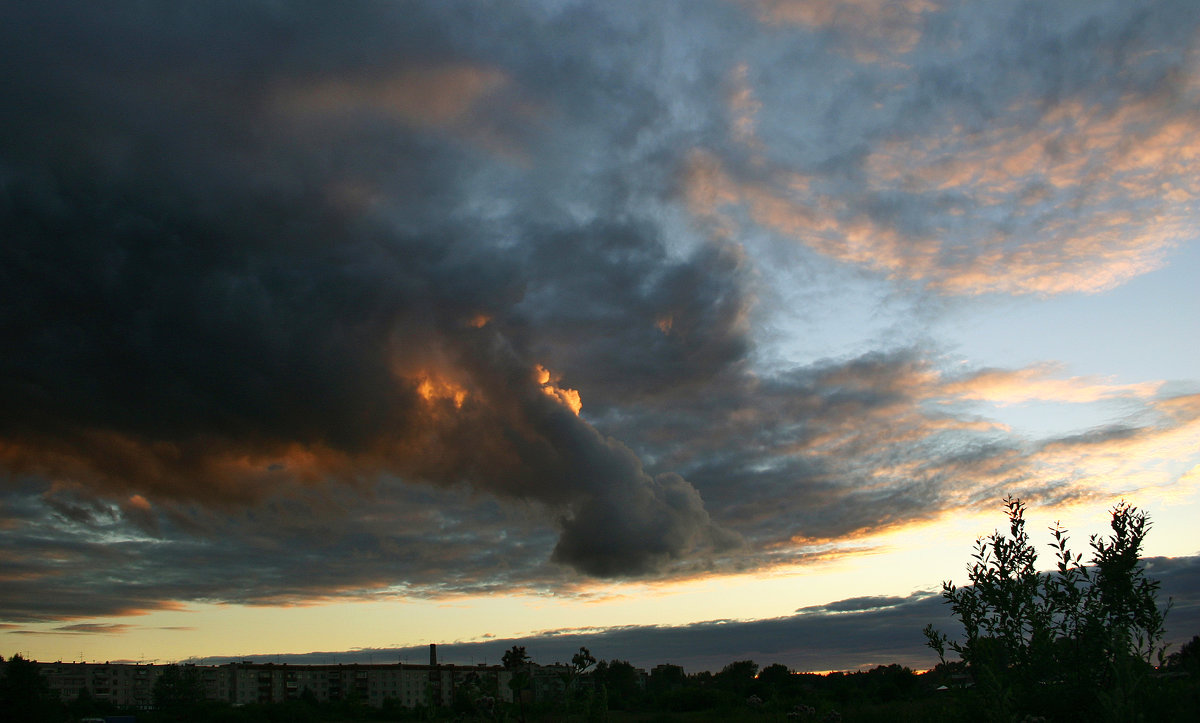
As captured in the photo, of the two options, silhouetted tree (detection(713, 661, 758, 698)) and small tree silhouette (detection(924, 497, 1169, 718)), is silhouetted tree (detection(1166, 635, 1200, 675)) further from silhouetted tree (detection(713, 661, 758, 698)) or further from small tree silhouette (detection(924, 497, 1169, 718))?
silhouetted tree (detection(713, 661, 758, 698))

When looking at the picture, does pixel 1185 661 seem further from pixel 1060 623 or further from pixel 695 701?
pixel 695 701

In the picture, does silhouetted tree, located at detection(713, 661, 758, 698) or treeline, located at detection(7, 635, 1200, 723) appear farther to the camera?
silhouetted tree, located at detection(713, 661, 758, 698)

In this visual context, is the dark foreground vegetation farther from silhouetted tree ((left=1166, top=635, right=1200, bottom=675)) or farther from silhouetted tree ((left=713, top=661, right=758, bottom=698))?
silhouetted tree ((left=713, top=661, right=758, bottom=698))

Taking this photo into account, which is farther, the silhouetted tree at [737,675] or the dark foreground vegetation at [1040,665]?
the silhouetted tree at [737,675]

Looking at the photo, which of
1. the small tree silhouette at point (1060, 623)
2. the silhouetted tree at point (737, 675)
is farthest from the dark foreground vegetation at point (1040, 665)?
the silhouetted tree at point (737, 675)

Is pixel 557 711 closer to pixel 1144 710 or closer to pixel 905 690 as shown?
pixel 1144 710

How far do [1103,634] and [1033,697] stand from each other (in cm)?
128

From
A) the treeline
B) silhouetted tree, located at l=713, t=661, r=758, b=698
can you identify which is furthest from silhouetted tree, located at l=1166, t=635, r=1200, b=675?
silhouetted tree, located at l=713, t=661, r=758, b=698

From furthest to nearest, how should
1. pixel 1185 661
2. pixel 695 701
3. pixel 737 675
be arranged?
pixel 737 675
pixel 695 701
pixel 1185 661

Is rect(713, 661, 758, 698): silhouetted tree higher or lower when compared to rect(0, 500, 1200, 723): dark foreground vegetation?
lower

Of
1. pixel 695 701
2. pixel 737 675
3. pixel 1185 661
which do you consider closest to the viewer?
pixel 1185 661

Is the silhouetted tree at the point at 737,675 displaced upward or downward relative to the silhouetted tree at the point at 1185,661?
downward

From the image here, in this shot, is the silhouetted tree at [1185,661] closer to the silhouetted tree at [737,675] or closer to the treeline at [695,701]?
the treeline at [695,701]

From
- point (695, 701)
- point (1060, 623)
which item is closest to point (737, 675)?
point (695, 701)
